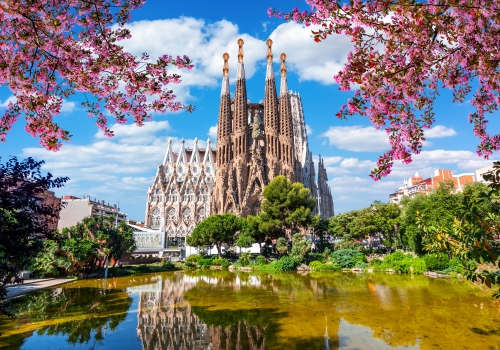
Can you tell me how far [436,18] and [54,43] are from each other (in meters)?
4.92

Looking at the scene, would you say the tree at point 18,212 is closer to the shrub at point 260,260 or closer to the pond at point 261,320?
the pond at point 261,320

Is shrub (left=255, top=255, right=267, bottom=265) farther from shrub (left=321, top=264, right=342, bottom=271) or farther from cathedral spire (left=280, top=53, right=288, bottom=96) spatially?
cathedral spire (left=280, top=53, right=288, bottom=96)

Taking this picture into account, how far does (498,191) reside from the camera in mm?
2859

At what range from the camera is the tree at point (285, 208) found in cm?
3275

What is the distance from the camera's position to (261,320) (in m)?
9.37

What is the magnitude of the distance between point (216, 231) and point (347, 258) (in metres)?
13.8

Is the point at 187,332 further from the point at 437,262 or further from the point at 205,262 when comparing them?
the point at 205,262

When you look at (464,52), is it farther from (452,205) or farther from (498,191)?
(452,205)

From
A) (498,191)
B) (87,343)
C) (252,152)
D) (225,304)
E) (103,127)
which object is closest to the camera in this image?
(498,191)

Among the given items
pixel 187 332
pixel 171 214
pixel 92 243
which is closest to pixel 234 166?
pixel 171 214

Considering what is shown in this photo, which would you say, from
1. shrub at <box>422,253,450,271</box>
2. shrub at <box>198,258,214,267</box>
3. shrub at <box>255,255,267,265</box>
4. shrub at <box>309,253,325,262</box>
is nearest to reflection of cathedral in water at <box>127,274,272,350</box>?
shrub at <box>422,253,450,271</box>

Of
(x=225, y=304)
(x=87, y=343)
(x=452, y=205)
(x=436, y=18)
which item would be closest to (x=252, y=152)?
(x=452, y=205)

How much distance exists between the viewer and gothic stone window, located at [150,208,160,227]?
62.1m

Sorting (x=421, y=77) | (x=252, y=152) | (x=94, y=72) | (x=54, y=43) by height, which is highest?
(x=252, y=152)
